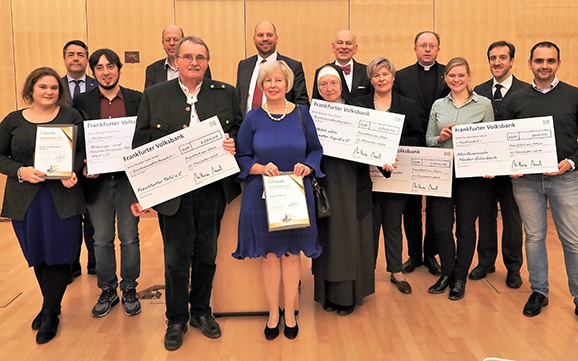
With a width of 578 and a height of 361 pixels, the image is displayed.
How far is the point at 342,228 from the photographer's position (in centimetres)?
393

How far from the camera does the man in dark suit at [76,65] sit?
14.7 feet

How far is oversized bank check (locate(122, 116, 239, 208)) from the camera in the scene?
11.0 ft

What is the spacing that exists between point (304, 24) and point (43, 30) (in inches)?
128

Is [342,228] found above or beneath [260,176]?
beneath

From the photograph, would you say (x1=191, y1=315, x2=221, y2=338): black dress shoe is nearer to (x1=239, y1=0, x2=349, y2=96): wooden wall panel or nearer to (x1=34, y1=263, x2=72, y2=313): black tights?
(x1=34, y1=263, x2=72, y2=313): black tights

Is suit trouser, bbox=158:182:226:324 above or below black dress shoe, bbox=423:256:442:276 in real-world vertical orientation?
above

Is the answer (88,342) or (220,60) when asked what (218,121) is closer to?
(88,342)

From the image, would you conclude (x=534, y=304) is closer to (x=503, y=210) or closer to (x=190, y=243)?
(x=503, y=210)

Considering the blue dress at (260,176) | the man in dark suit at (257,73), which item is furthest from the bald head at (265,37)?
the blue dress at (260,176)

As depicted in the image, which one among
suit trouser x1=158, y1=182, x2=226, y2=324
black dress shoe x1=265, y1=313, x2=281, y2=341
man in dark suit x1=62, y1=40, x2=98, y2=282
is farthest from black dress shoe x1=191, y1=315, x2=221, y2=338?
man in dark suit x1=62, y1=40, x2=98, y2=282

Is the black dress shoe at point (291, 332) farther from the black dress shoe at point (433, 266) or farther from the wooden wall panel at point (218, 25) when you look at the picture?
the wooden wall panel at point (218, 25)

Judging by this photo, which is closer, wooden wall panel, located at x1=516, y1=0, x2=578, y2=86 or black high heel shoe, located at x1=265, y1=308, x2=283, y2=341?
black high heel shoe, located at x1=265, y1=308, x2=283, y2=341

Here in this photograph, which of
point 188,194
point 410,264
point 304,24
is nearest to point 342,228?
point 188,194

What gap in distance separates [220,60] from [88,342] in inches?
178
